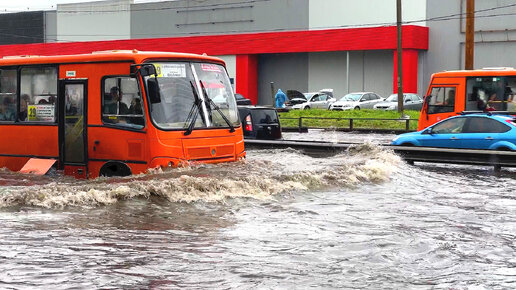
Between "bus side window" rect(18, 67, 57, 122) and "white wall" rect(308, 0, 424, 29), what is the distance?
4310cm

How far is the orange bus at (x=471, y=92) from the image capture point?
26781 millimetres

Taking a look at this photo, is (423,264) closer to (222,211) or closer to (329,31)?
(222,211)

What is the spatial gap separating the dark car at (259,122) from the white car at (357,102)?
2599 centimetres

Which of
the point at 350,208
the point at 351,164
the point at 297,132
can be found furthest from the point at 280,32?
the point at 350,208

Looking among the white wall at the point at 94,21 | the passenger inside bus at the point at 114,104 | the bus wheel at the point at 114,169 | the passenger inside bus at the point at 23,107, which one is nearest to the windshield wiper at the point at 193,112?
the passenger inside bus at the point at 114,104

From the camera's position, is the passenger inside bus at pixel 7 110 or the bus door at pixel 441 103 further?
the bus door at pixel 441 103

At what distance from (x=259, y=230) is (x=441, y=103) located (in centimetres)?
1789

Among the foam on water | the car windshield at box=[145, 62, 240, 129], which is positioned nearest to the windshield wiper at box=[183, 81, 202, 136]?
the car windshield at box=[145, 62, 240, 129]

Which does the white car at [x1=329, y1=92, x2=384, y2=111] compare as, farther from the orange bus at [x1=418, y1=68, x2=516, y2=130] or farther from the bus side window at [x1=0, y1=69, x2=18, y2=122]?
the bus side window at [x1=0, y1=69, x2=18, y2=122]

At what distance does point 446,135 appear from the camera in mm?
20938

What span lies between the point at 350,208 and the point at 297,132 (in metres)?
24.3

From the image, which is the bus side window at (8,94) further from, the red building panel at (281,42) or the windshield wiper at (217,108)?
the red building panel at (281,42)

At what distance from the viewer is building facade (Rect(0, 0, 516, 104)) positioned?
54812 mm

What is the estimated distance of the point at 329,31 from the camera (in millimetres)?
57844
